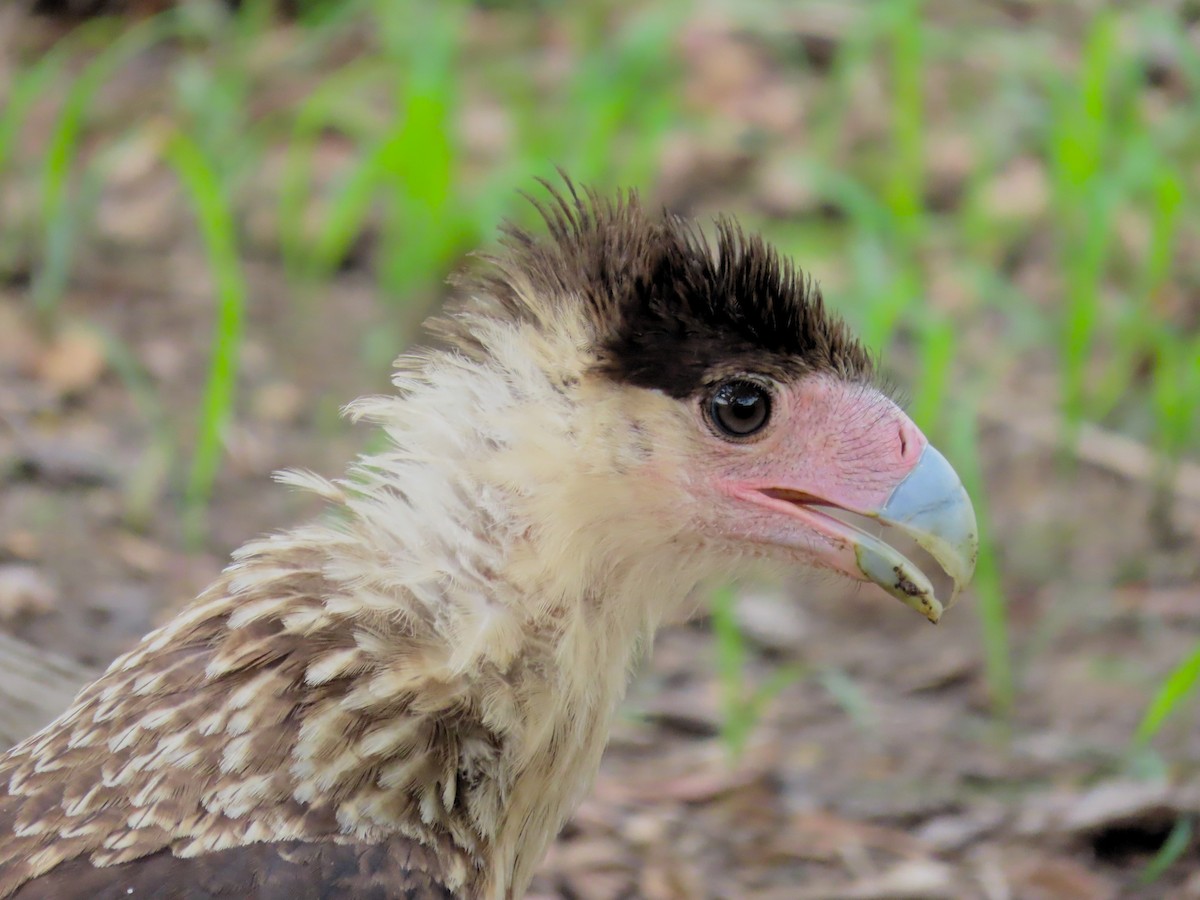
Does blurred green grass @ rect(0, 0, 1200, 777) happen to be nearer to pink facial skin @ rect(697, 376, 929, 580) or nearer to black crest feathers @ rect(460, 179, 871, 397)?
pink facial skin @ rect(697, 376, 929, 580)

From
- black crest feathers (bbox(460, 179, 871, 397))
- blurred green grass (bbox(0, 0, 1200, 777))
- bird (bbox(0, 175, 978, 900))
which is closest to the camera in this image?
bird (bbox(0, 175, 978, 900))

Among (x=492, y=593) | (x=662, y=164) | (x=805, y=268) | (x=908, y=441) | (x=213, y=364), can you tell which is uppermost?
(x=662, y=164)

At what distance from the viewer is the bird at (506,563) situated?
219 cm

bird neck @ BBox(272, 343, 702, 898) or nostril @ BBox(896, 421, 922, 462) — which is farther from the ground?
nostril @ BBox(896, 421, 922, 462)

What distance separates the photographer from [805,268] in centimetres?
509

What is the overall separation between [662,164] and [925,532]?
3.83 m

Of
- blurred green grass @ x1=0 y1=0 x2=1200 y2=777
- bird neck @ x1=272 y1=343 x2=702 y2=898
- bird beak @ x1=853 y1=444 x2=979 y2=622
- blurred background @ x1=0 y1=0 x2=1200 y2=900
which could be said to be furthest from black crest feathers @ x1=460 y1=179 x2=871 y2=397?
blurred green grass @ x1=0 y1=0 x2=1200 y2=777

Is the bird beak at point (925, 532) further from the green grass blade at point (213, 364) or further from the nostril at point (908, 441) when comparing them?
the green grass blade at point (213, 364)

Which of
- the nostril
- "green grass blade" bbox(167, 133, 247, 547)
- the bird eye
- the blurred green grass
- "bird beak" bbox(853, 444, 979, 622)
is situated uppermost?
the blurred green grass

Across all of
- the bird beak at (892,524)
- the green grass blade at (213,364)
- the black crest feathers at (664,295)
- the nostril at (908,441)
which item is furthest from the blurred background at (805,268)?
the black crest feathers at (664,295)

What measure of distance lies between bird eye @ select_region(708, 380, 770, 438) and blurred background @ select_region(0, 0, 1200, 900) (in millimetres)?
391

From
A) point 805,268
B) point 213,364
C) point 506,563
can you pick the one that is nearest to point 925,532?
point 506,563

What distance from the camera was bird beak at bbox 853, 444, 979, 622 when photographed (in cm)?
238

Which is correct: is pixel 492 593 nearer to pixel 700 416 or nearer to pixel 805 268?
pixel 700 416
